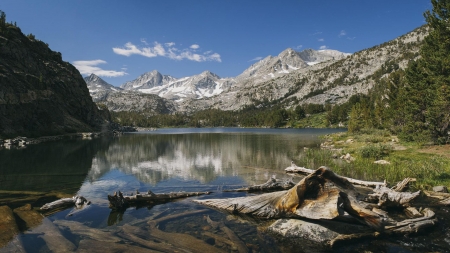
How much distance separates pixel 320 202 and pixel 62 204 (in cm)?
1944

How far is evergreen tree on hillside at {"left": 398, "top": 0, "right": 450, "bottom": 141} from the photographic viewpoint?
131ft

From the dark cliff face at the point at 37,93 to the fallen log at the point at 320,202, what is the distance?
107 metres

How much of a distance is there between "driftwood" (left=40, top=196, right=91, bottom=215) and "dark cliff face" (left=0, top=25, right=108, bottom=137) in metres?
92.1

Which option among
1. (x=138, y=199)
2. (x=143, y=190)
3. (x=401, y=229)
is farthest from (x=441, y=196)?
(x=143, y=190)

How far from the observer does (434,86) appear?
1673 inches

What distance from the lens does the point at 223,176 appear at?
33.6m

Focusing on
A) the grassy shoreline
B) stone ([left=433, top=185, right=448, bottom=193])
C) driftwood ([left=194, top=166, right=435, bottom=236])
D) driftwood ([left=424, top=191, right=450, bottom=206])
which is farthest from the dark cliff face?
stone ([left=433, top=185, right=448, bottom=193])

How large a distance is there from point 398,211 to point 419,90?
43.0 meters

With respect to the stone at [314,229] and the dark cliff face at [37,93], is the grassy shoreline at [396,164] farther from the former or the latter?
the dark cliff face at [37,93]

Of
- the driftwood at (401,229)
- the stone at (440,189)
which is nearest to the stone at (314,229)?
the driftwood at (401,229)

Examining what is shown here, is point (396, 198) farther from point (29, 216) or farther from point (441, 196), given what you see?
point (29, 216)

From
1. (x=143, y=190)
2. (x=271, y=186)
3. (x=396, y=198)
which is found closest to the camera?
(x=396, y=198)

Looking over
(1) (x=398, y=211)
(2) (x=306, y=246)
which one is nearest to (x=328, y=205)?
(2) (x=306, y=246)

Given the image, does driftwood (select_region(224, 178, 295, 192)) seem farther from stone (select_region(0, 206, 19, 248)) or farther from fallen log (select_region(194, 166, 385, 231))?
stone (select_region(0, 206, 19, 248))
